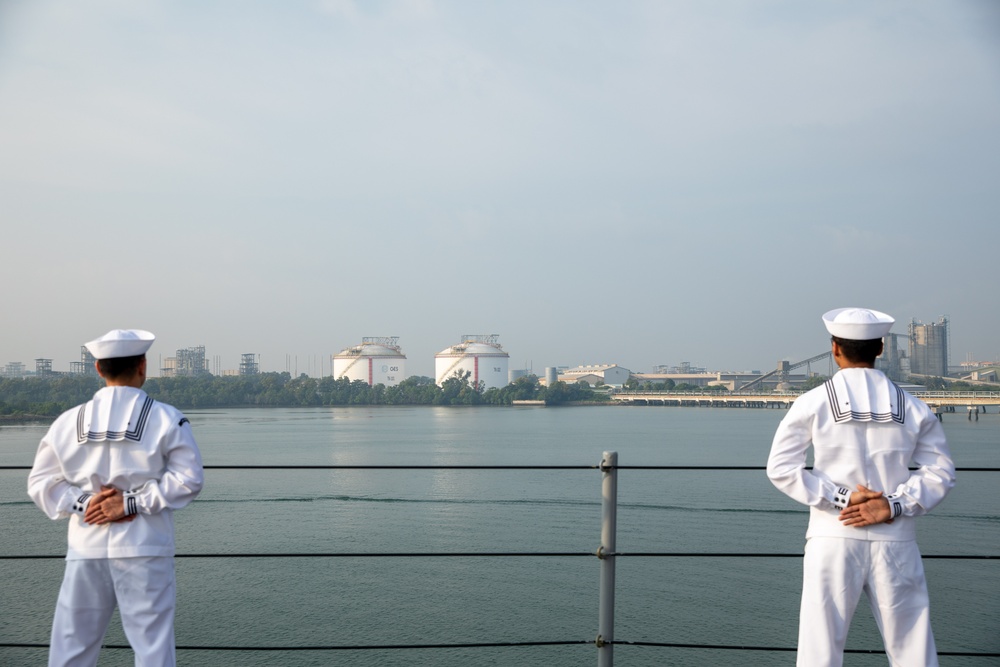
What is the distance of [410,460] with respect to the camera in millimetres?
34781

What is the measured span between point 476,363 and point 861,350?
103795 millimetres

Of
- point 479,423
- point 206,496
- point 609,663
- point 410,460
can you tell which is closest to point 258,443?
point 410,460

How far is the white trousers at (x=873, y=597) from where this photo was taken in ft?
6.42

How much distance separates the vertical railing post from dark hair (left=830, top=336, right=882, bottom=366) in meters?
0.64

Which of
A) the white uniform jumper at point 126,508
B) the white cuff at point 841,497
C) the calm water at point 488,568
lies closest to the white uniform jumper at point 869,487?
the white cuff at point 841,497

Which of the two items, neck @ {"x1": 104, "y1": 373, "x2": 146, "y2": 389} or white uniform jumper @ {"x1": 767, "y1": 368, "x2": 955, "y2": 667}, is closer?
white uniform jumper @ {"x1": 767, "y1": 368, "x2": 955, "y2": 667}

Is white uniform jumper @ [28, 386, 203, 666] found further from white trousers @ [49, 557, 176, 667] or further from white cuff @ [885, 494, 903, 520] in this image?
white cuff @ [885, 494, 903, 520]

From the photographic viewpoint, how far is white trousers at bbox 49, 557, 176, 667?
2.00m

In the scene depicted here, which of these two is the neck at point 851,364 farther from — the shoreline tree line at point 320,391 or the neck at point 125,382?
the shoreline tree line at point 320,391

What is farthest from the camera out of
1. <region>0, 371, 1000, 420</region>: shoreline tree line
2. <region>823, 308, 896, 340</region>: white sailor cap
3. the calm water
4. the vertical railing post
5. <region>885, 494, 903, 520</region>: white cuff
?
<region>0, 371, 1000, 420</region>: shoreline tree line

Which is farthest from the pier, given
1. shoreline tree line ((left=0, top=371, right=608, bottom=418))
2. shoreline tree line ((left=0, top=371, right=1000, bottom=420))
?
shoreline tree line ((left=0, top=371, right=608, bottom=418))

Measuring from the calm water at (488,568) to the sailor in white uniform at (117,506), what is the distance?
8.47m

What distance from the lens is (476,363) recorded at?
10575 cm

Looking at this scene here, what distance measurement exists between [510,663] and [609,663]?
986cm
